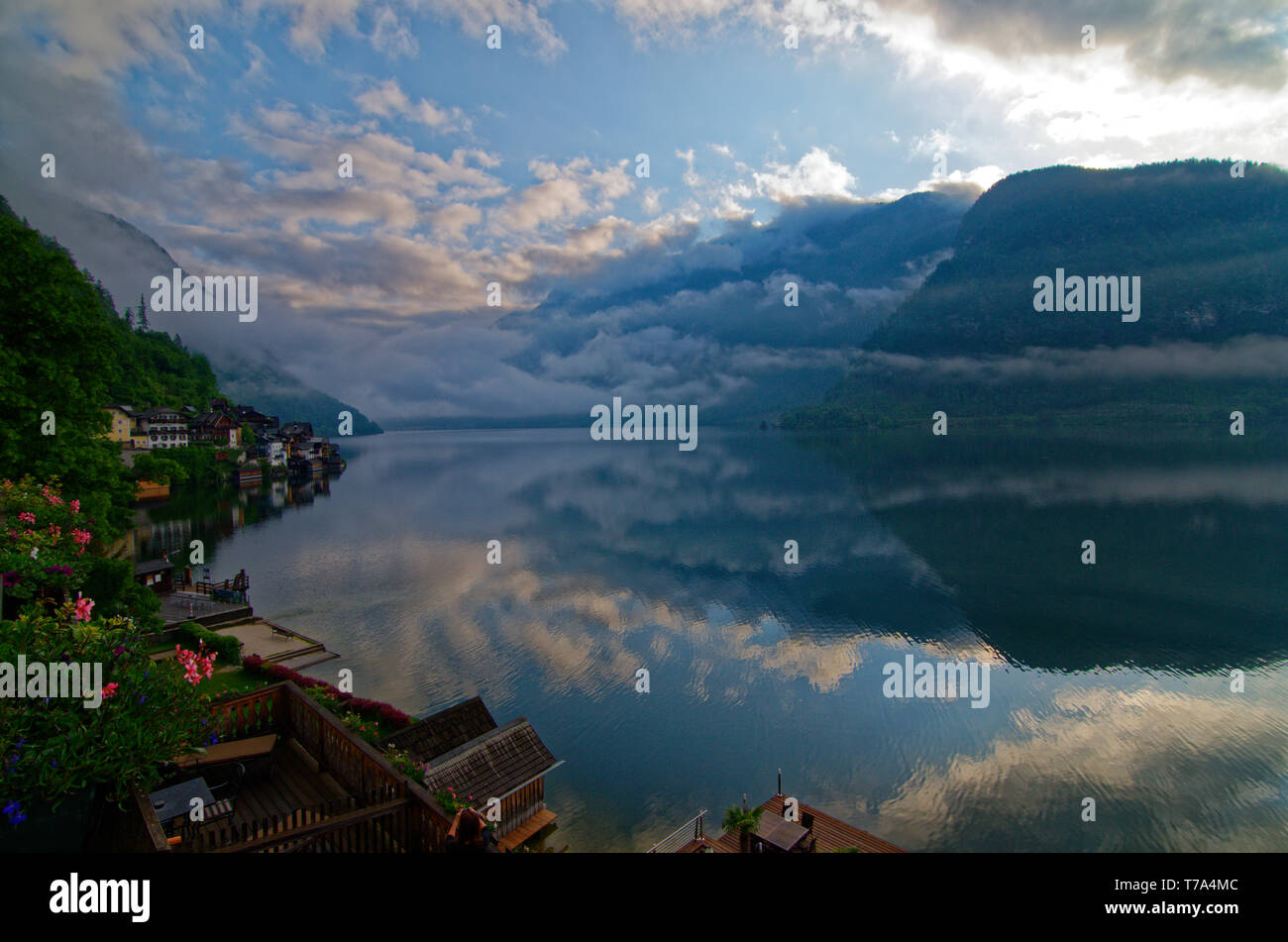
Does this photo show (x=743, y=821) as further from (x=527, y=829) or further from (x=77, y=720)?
(x=77, y=720)

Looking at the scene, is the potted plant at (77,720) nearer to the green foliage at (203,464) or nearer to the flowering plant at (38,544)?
the flowering plant at (38,544)

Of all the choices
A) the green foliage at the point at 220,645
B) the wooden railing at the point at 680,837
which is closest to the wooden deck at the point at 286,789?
the wooden railing at the point at 680,837

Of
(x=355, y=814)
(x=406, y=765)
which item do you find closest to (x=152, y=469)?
(x=406, y=765)

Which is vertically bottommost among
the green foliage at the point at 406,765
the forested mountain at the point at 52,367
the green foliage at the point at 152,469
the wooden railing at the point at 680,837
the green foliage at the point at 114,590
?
the wooden railing at the point at 680,837

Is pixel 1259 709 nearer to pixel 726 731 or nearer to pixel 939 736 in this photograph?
pixel 939 736
